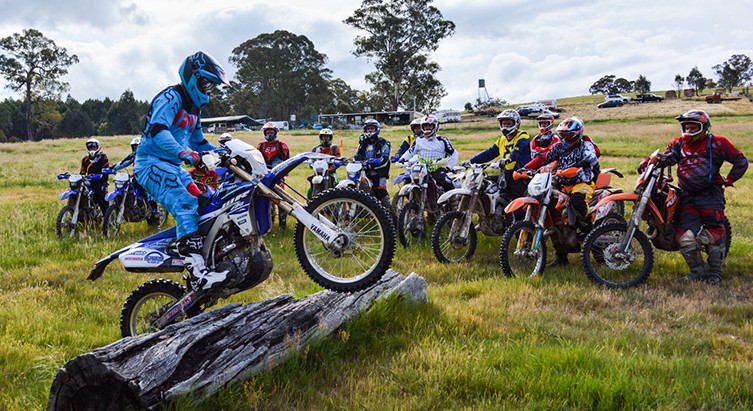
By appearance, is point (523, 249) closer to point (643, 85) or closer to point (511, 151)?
point (511, 151)

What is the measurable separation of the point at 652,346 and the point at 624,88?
122m

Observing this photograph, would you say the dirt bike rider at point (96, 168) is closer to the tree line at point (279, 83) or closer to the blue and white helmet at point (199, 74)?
the blue and white helmet at point (199, 74)

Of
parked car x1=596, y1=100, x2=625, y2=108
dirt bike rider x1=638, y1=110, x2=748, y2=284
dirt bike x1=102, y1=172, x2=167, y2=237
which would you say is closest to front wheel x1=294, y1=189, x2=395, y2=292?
dirt bike rider x1=638, y1=110, x2=748, y2=284

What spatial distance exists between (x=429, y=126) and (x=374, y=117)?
63742 mm

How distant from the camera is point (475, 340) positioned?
5.32m

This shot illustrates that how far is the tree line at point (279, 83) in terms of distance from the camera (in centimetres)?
6800

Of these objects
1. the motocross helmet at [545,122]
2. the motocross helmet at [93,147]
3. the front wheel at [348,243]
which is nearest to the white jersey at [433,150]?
the motocross helmet at [545,122]

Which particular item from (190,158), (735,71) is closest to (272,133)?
(190,158)

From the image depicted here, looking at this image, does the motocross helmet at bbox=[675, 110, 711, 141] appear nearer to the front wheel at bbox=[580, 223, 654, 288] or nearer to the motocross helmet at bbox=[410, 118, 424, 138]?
the front wheel at bbox=[580, 223, 654, 288]

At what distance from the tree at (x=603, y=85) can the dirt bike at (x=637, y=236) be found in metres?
120

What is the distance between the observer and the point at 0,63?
64625 mm

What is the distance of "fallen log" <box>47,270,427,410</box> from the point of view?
12.0ft

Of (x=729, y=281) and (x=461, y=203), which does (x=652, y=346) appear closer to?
(x=729, y=281)

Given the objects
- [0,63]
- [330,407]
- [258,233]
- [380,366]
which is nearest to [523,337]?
[380,366]
